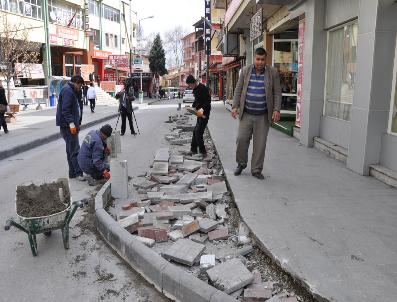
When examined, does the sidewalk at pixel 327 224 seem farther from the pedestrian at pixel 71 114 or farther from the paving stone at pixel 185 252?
the pedestrian at pixel 71 114

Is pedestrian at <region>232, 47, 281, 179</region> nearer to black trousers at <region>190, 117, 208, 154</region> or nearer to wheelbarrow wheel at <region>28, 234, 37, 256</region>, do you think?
black trousers at <region>190, 117, 208, 154</region>

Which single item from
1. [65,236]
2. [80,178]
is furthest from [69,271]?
[80,178]

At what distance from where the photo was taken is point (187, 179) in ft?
23.3

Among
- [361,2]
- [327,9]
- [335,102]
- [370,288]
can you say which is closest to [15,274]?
[370,288]

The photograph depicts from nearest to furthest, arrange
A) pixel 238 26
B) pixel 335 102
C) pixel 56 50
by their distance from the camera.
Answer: pixel 335 102 → pixel 238 26 → pixel 56 50

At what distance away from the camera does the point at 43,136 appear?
13453mm

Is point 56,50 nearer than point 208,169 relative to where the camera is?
No

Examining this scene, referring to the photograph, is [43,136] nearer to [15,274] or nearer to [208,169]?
[208,169]

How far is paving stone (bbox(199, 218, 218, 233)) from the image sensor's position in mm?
4711

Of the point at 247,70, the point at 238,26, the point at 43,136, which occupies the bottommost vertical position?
the point at 43,136

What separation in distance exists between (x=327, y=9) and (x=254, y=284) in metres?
7.74

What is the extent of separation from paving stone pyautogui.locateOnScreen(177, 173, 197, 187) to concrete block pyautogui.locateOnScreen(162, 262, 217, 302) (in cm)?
317

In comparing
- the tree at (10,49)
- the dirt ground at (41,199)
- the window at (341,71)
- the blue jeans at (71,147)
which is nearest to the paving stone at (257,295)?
the dirt ground at (41,199)

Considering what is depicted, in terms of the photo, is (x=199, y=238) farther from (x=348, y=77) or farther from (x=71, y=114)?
(x=348, y=77)
